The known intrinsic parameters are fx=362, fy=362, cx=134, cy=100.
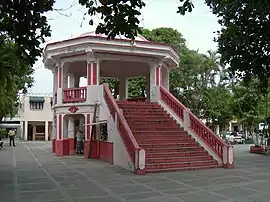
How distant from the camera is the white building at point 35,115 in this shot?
44750 millimetres

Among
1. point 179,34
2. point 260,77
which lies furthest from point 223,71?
point 260,77

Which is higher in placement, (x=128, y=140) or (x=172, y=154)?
(x=128, y=140)

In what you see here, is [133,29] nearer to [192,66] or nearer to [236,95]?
[236,95]

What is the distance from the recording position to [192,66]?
31891 millimetres

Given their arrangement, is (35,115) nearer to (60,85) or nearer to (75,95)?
(60,85)

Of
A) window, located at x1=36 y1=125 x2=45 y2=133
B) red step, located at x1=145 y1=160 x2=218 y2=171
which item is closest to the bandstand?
red step, located at x1=145 y1=160 x2=218 y2=171

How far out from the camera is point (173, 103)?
A: 15.8 metres

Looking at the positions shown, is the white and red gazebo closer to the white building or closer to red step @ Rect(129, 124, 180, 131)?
red step @ Rect(129, 124, 180, 131)

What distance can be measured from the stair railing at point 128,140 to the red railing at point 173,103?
2.80 m

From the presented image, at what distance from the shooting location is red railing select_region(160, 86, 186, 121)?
49.5 ft

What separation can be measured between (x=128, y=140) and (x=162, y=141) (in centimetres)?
197

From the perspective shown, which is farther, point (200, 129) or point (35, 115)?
point (35, 115)

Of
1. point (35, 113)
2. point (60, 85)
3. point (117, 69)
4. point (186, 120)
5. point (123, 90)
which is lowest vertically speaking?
point (186, 120)

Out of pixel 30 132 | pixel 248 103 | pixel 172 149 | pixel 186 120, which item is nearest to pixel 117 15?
pixel 172 149
